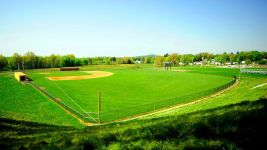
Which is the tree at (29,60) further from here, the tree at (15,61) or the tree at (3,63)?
the tree at (3,63)

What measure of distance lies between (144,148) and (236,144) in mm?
3143

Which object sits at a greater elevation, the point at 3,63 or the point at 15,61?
the point at 15,61

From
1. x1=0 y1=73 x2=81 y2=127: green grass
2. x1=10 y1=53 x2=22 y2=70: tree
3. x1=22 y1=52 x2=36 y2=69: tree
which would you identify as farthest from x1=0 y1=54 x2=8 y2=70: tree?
x1=0 y1=73 x2=81 y2=127: green grass

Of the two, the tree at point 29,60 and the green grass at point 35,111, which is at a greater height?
the tree at point 29,60

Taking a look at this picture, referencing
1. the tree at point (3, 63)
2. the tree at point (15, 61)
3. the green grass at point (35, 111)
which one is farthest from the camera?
the tree at point (15, 61)

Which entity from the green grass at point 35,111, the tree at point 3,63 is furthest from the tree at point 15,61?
A: the green grass at point 35,111

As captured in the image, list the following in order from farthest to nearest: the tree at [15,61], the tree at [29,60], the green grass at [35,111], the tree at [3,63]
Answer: the tree at [29,60]
the tree at [15,61]
the tree at [3,63]
the green grass at [35,111]

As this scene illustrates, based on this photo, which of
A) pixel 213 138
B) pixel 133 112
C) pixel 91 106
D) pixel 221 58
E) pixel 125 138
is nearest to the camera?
pixel 213 138

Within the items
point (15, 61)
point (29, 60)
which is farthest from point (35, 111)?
point (29, 60)

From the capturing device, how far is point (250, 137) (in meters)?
6.84

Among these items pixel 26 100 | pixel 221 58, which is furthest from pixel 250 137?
pixel 221 58

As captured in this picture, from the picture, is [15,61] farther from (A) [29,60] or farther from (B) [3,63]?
(A) [29,60]

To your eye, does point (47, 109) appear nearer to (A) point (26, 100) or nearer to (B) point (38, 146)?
(A) point (26, 100)

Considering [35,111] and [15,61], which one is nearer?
[35,111]
